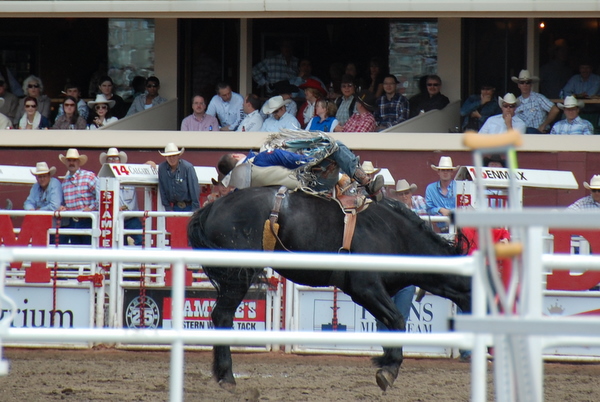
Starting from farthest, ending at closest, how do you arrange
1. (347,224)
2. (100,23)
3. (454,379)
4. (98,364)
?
1. (100,23)
2. (98,364)
3. (454,379)
4. (347,224)

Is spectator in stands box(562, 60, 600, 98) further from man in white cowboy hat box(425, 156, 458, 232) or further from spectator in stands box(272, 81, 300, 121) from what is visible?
spectator in stands box(272, 81, 300, 121)

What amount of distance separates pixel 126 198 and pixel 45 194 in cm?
101

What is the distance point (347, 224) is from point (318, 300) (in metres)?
1.90

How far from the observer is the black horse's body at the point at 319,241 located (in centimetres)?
684

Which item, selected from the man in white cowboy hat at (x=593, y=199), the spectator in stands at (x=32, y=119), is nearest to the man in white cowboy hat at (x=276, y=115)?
the spectator in stands at (x=32, y=119)

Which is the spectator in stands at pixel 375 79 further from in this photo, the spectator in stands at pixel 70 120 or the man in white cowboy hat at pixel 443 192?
the spectator in stands at pixel 70 120

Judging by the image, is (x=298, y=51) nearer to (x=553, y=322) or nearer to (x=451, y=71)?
(x=451, y=71)

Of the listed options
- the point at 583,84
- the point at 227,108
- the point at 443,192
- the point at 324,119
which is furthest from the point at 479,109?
the point at 227,108

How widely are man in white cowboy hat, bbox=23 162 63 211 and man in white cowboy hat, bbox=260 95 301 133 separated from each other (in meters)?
2.97

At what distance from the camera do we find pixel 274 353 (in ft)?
28.7

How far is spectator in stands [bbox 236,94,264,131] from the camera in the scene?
12078mm

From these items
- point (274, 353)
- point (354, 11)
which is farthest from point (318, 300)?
point (354, 11)

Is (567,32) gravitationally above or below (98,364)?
above

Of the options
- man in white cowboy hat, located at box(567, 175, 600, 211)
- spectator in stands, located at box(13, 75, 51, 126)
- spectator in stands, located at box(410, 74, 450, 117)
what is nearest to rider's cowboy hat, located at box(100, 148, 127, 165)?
spectator in stands, located at box(13, 75, 51, 126)
